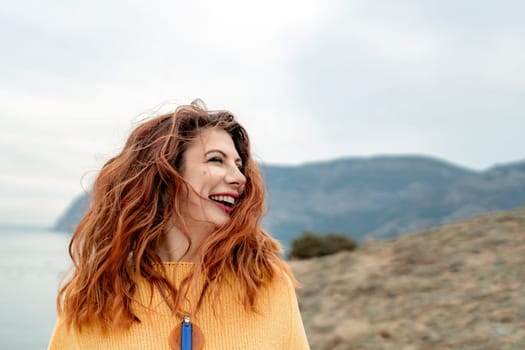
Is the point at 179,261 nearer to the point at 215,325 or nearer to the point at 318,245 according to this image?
the point at 215,325

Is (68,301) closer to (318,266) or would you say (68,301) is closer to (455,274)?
(455,274)

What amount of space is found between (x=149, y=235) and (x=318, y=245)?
15754 millimetres

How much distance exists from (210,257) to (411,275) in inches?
362

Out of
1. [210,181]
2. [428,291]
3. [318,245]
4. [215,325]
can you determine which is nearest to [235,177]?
[210,181]

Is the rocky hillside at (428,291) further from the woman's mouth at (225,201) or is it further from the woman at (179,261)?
the woman's mouth at (225,201)

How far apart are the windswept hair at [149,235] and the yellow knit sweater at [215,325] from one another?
0.03 m

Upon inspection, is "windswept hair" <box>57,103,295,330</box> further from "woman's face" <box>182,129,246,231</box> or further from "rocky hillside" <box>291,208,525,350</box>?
"rocky hillside" <box>291,208,525,350</box>

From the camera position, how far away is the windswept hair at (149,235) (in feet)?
7.51

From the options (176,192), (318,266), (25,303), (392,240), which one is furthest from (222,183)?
(392,240)

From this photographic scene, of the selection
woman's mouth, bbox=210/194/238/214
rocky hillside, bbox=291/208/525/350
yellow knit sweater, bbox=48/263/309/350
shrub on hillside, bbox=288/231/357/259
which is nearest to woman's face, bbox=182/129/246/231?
woman's mouth, bbox=210/194/238/214

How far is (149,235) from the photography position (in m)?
2.34

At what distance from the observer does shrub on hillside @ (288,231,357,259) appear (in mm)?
17594

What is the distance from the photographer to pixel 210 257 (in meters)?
2.31

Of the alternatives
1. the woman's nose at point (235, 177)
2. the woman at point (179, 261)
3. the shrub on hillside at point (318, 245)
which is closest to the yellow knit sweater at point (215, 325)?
the woman at point (179, 261)
